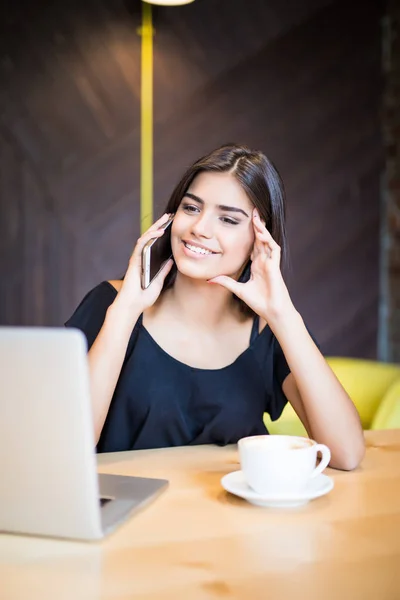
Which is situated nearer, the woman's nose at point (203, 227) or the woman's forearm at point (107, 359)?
the woman's forearm at point (107, 359)

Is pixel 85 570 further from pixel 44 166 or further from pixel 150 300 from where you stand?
pixel 44 166

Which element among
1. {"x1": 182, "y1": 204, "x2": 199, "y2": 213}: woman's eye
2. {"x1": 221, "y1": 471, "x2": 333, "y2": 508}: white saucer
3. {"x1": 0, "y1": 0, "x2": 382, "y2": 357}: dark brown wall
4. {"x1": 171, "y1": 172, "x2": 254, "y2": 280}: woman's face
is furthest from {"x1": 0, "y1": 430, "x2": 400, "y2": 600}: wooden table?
{"x1": 0, "y1": 0, "x2": 382, "y2": 357}: dark brown wall

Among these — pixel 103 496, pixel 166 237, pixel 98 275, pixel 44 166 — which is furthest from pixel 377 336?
pixel 103 496

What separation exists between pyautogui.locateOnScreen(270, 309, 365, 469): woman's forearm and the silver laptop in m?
0.55

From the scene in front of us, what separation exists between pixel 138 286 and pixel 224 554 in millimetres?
720

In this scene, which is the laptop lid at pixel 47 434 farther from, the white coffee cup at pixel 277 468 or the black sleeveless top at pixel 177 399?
the black sleeveless top at pixel 177 399

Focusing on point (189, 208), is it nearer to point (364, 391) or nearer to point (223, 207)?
point (223, 207)

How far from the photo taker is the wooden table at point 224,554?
2.44ft

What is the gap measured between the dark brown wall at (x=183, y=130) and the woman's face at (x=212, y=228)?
165 cm

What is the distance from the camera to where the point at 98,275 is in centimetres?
323

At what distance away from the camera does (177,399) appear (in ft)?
4.89

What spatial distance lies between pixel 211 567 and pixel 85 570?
14 centimetres

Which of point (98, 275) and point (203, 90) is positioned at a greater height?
point (203, 90)

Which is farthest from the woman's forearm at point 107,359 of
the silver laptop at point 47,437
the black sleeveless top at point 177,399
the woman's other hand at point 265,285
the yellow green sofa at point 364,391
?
the yellow green sofa at point 364,391
